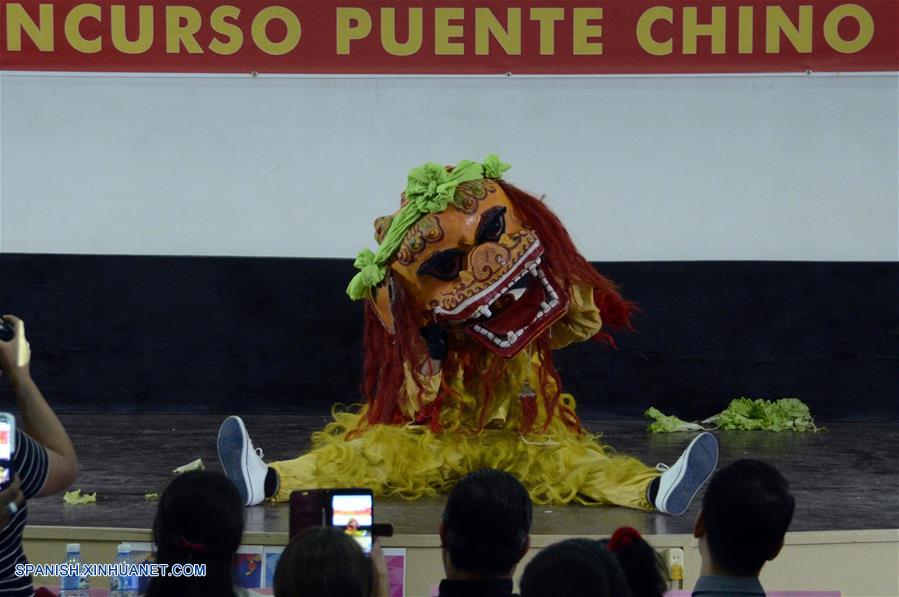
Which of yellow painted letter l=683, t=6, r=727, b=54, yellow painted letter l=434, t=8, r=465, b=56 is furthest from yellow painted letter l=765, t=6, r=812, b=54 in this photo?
yellow painted letter l=434, t=8, r=465, b=56

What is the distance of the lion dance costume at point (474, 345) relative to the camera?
3336 mm

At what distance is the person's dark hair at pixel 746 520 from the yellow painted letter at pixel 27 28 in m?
4.05

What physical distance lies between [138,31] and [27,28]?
0.45 meters

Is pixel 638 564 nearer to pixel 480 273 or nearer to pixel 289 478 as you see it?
pixel 480 273

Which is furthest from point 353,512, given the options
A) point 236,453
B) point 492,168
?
point 492,168

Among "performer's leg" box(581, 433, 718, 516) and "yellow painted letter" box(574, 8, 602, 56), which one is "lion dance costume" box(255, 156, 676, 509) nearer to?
"performer's leg" box(581, 433, 718, 516)

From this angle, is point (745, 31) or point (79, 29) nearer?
point (745, 31)

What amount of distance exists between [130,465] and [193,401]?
1.39 meters

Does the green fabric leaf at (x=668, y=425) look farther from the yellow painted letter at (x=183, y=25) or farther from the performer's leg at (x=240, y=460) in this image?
the yellow painted letter at (x=183, y=25)

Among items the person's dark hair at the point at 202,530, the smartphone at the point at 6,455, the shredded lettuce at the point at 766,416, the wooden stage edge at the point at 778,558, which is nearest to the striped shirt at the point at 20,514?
the smartphone at the point at 6,455

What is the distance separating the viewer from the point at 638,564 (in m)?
1.95

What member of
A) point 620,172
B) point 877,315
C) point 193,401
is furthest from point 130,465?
point 877,315

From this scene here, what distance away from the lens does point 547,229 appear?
11.2 feet

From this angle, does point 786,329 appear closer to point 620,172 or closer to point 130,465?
point 620,172
